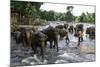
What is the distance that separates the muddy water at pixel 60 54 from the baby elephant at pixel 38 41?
52 millimetres

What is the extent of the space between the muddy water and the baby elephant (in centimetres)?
5

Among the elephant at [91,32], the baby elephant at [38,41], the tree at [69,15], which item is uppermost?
the tree at [69,15]

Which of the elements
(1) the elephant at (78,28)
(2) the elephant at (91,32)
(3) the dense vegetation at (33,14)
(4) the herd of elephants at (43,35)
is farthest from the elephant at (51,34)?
(2) the elephant at (91,32)

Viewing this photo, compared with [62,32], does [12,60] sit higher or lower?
lower

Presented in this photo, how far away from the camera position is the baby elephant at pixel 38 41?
7.30 feet

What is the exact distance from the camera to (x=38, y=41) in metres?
2.24

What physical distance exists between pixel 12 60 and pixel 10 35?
27cm

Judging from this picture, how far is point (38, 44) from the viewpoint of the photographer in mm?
2242

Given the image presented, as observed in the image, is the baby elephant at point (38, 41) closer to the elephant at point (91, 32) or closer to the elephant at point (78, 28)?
the elephant at point (78, 28)

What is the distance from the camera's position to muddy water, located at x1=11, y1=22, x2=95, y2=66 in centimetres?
215

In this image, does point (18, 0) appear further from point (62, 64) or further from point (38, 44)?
point (62, 64)

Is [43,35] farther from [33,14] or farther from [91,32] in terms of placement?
[91,32]

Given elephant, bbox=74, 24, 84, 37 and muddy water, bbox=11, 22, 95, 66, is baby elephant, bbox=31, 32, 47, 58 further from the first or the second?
elephant, bbox=74, 24, 84, 37
